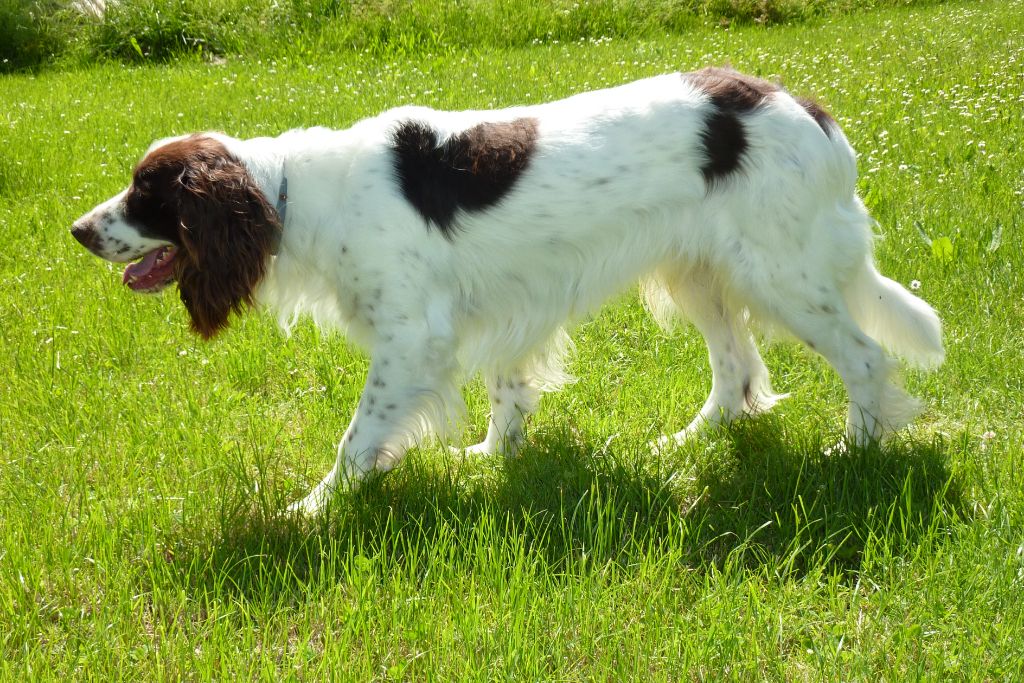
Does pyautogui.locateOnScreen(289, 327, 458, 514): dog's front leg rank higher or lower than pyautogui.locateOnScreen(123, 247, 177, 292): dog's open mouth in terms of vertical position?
lower

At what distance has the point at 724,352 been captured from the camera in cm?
397

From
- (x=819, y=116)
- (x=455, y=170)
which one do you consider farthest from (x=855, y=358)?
(x=455, y=170)

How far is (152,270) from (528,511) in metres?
1.50

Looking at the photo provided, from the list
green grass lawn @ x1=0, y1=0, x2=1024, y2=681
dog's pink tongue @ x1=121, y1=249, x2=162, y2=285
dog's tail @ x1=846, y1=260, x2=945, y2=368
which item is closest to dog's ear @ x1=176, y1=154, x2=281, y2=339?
dog's pink tongue @ x1=121, y1=249, x2=162, y2=285

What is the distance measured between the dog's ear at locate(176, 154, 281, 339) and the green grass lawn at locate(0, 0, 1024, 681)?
466mm

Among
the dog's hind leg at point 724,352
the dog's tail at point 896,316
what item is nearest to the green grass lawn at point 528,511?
the dog's hind leg at point 724,352

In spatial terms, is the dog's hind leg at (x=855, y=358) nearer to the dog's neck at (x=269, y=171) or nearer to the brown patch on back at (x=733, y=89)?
the brown patch on back at (x=733, y=89)

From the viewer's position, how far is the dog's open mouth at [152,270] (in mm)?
3430

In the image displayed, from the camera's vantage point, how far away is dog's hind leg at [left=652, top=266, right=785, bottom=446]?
3.91 m

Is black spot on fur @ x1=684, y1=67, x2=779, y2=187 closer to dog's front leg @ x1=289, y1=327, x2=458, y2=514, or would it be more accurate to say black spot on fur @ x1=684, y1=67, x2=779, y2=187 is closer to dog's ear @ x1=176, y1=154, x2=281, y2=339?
dog's front leg @ x1=289, y1=327, x2=458, y2=514

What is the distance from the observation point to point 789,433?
367 centimetres

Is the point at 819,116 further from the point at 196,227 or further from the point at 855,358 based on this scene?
the point at 196,227

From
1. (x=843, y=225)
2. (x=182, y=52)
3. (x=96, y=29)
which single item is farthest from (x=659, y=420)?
(x=96, y=29)

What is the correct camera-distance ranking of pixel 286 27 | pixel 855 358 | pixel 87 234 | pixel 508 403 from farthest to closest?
pixel 286 27, pixel 508 403, pixel 855 358, pixel 87 234
